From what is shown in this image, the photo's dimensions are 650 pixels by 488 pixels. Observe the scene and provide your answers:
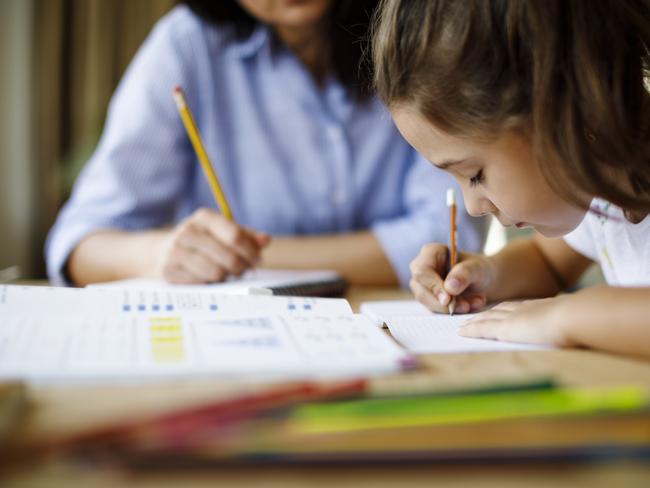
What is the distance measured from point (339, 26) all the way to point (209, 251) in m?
0.55

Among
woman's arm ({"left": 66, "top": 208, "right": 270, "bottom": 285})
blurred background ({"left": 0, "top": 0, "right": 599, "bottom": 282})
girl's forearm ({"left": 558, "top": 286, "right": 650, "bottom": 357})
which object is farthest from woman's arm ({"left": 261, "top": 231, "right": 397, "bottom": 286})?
blurred background ({"left": 0, "top": 0, "right": 599, "bottom": 282})

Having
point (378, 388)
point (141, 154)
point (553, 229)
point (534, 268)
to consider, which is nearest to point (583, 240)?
point (534, 268)

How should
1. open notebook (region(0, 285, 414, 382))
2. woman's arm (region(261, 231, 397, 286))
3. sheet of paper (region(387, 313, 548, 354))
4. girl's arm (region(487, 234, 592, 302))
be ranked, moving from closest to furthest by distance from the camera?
1. open notebook (region(0, 285, 414, 382))
2. sheet of paper (region(387, 313, 548, 354))
3. girl's arm (region(487, 234, 592, 302))
4. woman's arm (region(261, 231, 397, 286))

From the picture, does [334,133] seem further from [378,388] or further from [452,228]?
[378,388]

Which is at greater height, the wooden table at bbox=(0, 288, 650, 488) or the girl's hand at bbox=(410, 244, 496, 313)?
the wooden table at bbox=(0, 288, 650, 488)

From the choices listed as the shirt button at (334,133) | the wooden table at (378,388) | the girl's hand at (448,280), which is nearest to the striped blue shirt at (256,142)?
the shirt button at (334,133)

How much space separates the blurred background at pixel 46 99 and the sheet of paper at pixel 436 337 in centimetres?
214

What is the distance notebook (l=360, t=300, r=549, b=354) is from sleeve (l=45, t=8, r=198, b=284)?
23.1 inches

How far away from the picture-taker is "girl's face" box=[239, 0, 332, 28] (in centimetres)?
121

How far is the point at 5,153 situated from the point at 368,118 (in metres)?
1.69

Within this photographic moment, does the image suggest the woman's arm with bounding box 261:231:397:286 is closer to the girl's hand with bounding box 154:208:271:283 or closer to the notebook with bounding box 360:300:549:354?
the girl's hand with bounding box 154:208:271:283

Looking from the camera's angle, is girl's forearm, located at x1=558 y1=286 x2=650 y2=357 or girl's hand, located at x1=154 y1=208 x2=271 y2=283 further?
girl's hand, located at x1=154 y1=208 x2=271 y2=283

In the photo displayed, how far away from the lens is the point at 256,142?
136 centimetres

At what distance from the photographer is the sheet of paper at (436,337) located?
1.96ft
